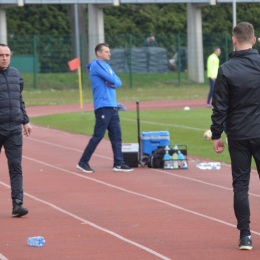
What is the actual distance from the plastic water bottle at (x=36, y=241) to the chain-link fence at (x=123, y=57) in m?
26.3

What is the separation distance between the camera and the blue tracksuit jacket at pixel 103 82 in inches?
392

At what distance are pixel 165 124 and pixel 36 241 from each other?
478 inches

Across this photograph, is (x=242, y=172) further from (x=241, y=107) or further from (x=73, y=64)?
(x=73, y=64)

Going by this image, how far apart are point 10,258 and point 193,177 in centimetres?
489

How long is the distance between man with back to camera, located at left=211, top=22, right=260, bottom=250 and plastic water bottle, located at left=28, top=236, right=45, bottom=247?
186cm

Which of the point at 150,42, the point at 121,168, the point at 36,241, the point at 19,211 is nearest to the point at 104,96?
→ the point at 121,168

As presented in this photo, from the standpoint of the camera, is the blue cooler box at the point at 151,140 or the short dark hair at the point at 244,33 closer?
the short dark hair at the point at 244,33

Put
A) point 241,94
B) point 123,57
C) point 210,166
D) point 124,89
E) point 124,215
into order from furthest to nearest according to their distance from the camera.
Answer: point 123,57
point 124,89
point 210,166
point 124,215
point 241,94

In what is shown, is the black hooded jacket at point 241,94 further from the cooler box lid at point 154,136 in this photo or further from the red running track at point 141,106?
the red running track at point 141,106

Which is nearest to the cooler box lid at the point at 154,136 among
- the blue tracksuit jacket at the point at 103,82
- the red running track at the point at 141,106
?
the blue tracksuit jacket at the point at 103,82

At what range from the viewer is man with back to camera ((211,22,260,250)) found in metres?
5.24

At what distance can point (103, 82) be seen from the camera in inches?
396

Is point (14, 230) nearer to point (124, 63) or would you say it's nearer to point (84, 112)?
point (84, 112)

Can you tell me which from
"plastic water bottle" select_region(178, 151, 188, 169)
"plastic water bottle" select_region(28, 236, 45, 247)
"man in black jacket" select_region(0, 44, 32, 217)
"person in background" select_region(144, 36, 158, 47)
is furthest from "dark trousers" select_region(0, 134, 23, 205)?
"person in background" select_region(144, 36, 158, 47)
